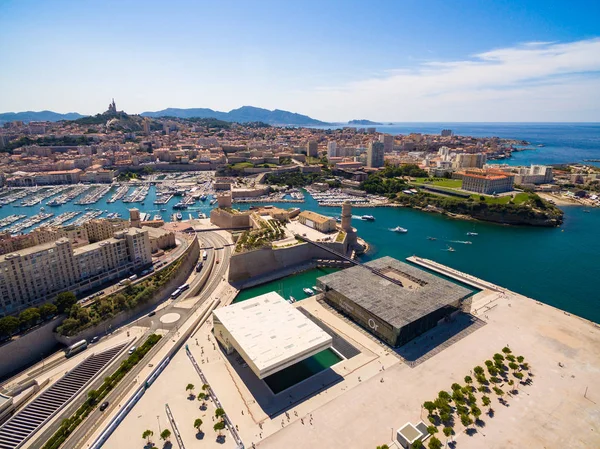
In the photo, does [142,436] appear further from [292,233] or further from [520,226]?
[520,226]

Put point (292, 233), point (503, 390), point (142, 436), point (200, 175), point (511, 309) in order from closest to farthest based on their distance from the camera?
point (142, 436), point (503, 390), point (511, 309), point (292, 233), point (200, 175)

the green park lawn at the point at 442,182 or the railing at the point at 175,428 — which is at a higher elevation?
the green park lawn at the point at 442,182

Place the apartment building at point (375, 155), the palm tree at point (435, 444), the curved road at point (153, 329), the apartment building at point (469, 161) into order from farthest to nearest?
the apartment building at point (469, 161) → the apartment building at point (375, 155) → the curved road at point (153, 329) → the palm tree at point (435, 444)

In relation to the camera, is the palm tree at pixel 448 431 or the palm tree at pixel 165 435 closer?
the palm tree at pixel 165 435

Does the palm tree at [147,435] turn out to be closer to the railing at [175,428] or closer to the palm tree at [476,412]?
the railing at [175,428]

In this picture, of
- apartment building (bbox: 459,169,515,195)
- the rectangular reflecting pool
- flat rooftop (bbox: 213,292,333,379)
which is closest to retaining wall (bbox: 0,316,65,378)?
flat rooftop (bbox: 213,292,333,379)

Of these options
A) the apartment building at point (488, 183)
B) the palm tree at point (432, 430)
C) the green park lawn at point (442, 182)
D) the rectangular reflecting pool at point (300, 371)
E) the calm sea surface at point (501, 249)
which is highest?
the apartment building at point (488, 183)

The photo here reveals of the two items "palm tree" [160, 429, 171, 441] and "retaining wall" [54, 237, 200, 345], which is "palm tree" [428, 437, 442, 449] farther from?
"retaining wall" [54, 237, 200, 345]

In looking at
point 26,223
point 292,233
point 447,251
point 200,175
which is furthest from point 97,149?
point 447,251

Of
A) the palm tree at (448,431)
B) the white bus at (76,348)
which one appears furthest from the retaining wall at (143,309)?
the palm tree at (448,431)
